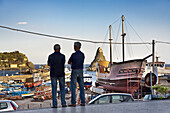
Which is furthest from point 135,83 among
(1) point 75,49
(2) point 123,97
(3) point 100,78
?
(1) point 75,49

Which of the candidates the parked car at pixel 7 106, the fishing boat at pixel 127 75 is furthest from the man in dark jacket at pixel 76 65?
the fishing boat at pixel 127 75

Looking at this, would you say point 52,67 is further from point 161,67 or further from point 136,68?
point 161,67

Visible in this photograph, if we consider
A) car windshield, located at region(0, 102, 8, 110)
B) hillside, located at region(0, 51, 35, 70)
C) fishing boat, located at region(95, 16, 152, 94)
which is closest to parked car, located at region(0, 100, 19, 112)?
car windshield, located at region(0, 102, 8, 110)

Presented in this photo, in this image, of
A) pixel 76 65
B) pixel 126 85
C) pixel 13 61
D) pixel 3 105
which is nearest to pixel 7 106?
pixel 3 105

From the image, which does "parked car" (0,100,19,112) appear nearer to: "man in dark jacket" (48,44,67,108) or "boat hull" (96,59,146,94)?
"man in dark jacket" (48,44,67,108)

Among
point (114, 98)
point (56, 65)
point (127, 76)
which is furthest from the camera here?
point (127, 76)

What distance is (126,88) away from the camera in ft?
91.0

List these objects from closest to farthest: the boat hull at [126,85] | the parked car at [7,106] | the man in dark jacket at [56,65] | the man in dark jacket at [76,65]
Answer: the man in dark jacket at [56,65] < the man in dark jacket at [76,65] < the parked car at [7,106] < the boat hull at [126,85]

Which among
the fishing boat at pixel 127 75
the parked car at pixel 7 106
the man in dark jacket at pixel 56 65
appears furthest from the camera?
the fishing boat at pixel 127 75

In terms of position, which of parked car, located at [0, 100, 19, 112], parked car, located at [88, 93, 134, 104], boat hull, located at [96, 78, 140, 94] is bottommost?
boat hull, located at [96, 78, 140, 94]

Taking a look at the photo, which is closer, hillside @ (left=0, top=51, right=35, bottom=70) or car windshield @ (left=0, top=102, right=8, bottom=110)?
car windshield @ (left=0, top=102, right=8, bottom=110)

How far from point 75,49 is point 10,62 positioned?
176757 mm

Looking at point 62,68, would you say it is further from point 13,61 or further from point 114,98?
point 13,61

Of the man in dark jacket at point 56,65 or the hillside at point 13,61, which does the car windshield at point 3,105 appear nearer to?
the man in dark jacket at point 56,65
